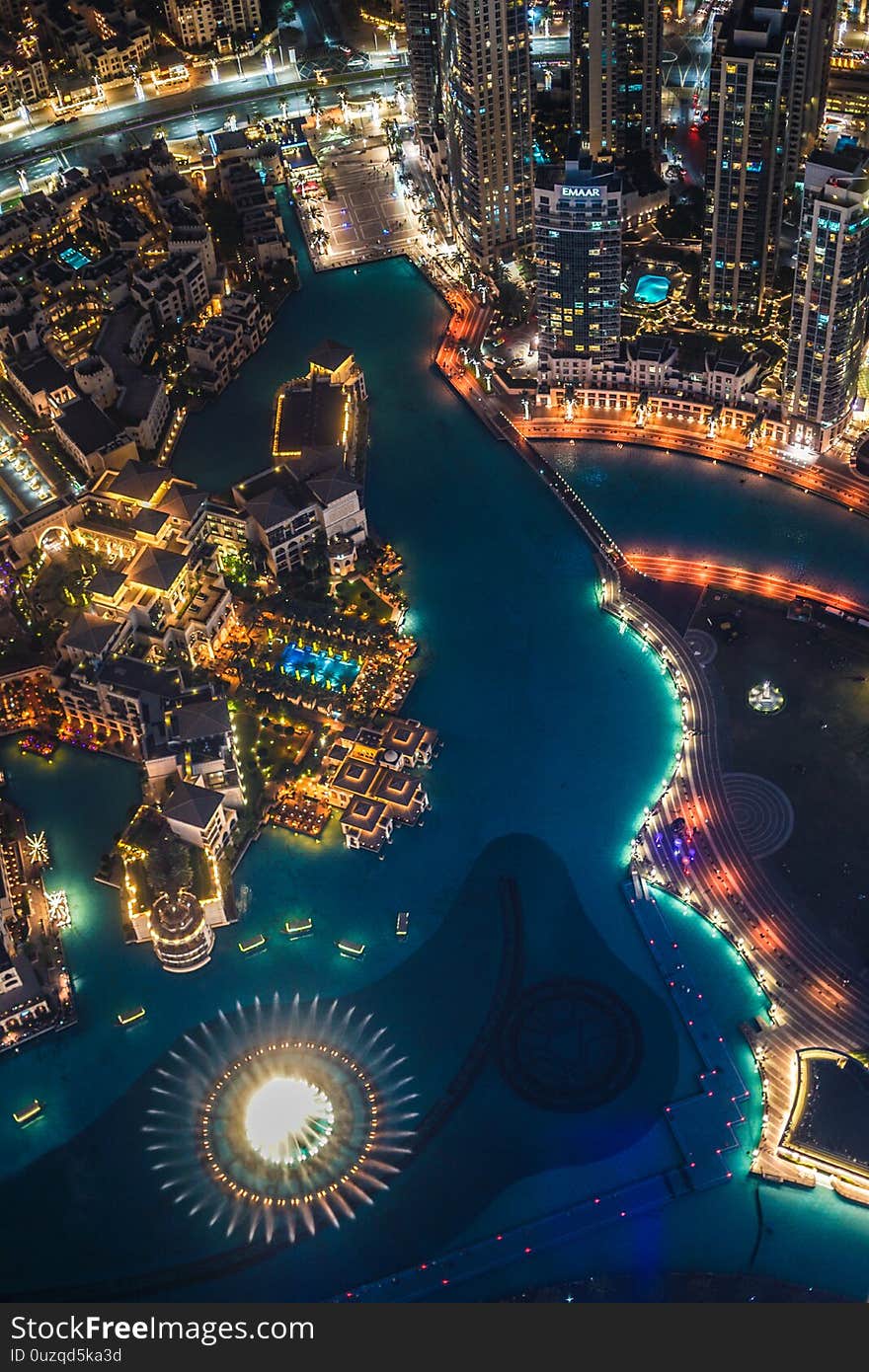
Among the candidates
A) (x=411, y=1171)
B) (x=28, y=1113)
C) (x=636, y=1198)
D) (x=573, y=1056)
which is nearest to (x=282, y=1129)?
(x=411, y=1171)

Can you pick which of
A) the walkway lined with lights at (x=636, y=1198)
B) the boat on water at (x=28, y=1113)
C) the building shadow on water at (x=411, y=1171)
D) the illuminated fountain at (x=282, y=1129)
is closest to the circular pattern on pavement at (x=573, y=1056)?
the building shadow on water at (x=411, y=1171)

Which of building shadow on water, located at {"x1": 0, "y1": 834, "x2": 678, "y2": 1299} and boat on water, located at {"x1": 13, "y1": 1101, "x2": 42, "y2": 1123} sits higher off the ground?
boat on water, located at {"x1": 13, "y1": 1101, "x2": 42, "y2": 1123}

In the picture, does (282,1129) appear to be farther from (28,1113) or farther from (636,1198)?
(636,1198)

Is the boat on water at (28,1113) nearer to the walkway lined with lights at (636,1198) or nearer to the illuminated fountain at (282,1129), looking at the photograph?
the illuminated fountain at (282,1129)

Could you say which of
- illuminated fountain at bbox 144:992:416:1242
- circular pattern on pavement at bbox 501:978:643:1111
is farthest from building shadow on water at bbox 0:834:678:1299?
illuminated fountain at bbox 144:992:416:1242

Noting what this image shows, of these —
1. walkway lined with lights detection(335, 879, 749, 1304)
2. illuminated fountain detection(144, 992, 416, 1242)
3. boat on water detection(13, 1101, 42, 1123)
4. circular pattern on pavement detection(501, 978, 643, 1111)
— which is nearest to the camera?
walkway lined with lights detection(335, 879, 749, 1304)

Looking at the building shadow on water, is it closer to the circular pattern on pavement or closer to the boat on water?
the circular pattern on pavement

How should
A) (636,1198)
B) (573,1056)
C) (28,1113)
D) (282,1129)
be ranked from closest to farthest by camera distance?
(636,1198) < (282,1129) < (28,1113) < (573,1056)
